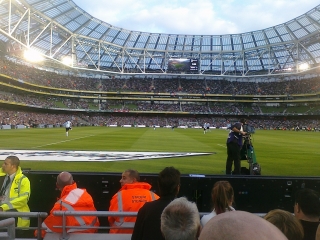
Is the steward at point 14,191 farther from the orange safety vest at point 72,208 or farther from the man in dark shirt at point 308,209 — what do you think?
the man in dark shirt at point 308,209

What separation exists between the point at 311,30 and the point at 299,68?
14359 millimetres

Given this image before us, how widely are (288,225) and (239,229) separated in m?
1.36

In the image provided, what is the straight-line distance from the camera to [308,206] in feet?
10.8

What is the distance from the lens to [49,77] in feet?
266

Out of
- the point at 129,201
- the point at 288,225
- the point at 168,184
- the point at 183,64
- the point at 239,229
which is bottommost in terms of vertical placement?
the point at 129,201

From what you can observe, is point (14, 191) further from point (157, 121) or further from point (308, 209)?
point (157, 121)

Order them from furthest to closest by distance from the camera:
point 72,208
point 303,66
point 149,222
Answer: point 303,66 < point 72,208 < point 149,222

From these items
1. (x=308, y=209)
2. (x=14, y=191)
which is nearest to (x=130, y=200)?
(x=308, y=209)

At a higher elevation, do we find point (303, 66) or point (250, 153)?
point (303, 66)

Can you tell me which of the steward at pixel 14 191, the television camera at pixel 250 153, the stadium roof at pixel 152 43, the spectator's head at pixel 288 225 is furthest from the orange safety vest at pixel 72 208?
the stadium roof at pixel 152 43

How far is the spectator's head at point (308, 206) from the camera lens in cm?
326

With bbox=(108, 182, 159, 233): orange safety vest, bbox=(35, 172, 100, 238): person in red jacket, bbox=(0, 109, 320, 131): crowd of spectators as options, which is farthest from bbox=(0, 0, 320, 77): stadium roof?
bbox=(108, 182, 159, 233): orange safety vest

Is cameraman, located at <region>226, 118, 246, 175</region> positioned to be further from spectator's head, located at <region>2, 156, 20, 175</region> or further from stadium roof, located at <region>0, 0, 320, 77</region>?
stadium roof, located at <region>0, 0, 320, 77</region>

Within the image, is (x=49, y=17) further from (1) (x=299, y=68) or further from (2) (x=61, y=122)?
(1) (x=299, y=68)
